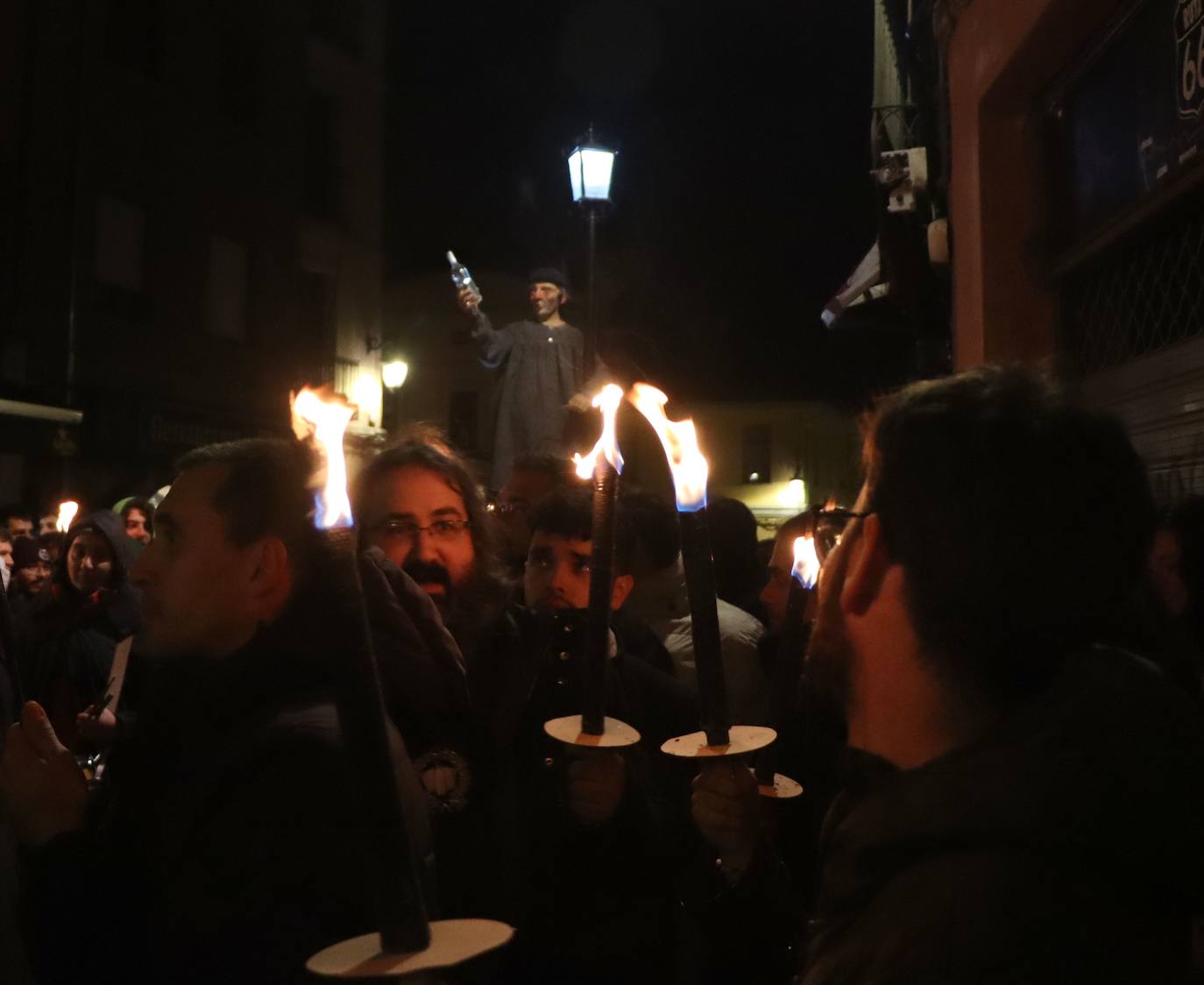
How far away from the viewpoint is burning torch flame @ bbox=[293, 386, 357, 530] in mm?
1363

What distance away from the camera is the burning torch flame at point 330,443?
136 centimetres

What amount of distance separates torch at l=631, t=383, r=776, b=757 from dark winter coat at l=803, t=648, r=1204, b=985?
557 mm

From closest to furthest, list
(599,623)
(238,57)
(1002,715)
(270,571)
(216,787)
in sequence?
(1002,715)
(216,787)
(599,623)
(270,571)
(238,57)

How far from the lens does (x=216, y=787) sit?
1.83m

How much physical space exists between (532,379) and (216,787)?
5.58 m

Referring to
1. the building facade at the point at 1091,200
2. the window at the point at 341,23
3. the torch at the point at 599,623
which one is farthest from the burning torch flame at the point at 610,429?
the window at the point at 341,23

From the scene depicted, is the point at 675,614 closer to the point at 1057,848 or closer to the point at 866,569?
the point at 866,569

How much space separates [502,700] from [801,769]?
2.78ft

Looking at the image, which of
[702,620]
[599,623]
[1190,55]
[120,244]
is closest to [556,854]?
[599,623]

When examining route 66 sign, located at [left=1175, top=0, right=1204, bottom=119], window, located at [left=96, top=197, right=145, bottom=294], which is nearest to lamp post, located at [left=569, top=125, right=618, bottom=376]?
route 66 sign, located at [left=1175, top=0, right=1204, bottom=119]

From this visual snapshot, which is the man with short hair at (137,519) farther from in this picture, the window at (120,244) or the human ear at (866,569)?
the window at (120,244)

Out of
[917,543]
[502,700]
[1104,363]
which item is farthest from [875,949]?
[1104,363]

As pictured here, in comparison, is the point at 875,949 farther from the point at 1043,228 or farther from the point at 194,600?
the point at 1043,228

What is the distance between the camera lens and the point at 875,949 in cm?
131
